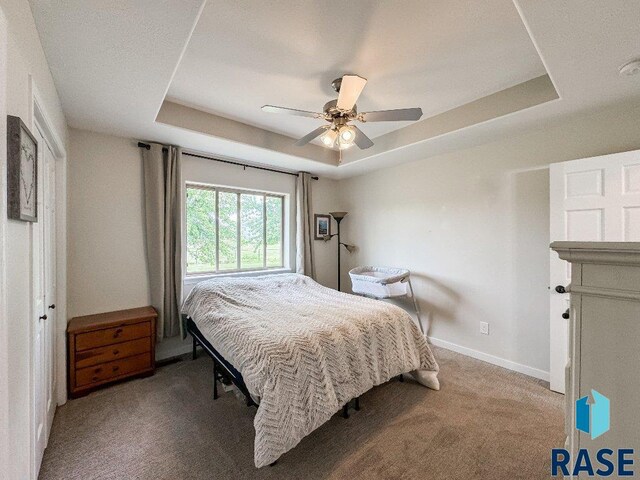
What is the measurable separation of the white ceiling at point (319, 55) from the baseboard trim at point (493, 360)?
2.29 meters

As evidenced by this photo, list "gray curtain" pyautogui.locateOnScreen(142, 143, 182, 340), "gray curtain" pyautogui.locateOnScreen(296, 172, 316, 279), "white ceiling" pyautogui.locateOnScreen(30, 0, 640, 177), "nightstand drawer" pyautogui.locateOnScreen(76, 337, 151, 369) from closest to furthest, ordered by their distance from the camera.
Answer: "white ceiling" pyautogui.locateOnScreen(30, 0, 640, 177)
"nightstand drawer" pyautogui.locateOnScreen(76, 337, 151, 369)
"gray curtain" pyautogui.locateOnScreen(142, 143, 182, 340)
"gray curtain" pyautogui.locateOnScreen(296, 172, 316, 279)

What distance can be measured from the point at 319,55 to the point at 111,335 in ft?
9.23

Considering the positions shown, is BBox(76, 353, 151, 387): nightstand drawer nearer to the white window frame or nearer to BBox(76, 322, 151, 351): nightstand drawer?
BBox(76, 322, 151, 351): nightstand drawer

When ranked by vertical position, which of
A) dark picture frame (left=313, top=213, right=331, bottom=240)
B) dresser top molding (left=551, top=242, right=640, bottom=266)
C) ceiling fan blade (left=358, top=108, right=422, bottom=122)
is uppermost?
ceiling fan blade (left=358, top=108, right=422, bottom=122)

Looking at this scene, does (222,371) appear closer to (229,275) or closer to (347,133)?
(229,275)

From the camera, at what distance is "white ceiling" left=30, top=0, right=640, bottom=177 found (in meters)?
1.31

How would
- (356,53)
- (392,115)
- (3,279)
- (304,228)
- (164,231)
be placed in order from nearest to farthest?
(3,279) → (356,53) → (392,115) → (164,231) → (304,228)

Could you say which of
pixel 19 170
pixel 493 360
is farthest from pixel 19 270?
pixel 493 360

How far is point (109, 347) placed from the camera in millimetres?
2377

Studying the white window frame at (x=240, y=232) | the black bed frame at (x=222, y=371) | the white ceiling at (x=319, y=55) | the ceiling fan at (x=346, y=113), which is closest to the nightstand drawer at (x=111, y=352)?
the black bed frame at (x=222, y=371)

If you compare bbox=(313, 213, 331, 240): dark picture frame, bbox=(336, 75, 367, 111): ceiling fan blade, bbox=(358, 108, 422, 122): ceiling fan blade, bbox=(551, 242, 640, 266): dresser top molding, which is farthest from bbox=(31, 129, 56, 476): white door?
bbox=(313, 213, 331, 240): dark picture frame

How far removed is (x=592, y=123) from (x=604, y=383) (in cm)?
257

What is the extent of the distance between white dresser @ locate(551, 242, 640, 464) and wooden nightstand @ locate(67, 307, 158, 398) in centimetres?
298

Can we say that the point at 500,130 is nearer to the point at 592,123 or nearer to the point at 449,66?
the point at 592,123
